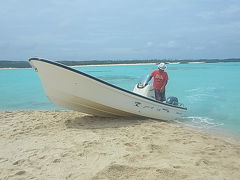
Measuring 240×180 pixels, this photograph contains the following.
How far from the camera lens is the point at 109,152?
15.9 feet

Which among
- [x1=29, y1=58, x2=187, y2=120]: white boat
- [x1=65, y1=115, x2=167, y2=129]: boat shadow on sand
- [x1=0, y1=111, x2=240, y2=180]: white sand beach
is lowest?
[x1=65, y1=115, x2=167, y2=129]: boat shadow on sand

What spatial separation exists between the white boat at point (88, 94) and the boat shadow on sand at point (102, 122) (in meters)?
0.14

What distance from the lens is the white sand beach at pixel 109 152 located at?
4012mm

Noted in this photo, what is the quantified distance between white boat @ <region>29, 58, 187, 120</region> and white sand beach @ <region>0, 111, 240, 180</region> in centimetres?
43

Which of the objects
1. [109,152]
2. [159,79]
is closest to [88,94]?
[159,79]

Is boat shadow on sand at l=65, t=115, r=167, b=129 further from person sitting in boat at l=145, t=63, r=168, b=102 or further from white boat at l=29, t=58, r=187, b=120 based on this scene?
person sitting in boat at l=145, t=63, r=168, b=102

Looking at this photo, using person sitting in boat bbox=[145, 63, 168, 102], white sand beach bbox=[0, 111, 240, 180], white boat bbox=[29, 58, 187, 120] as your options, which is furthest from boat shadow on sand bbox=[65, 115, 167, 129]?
person sitting in boat bbox=[145, 63, 168, 102]

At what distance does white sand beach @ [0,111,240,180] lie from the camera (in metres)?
4.01

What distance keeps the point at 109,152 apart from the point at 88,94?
2.40 meters

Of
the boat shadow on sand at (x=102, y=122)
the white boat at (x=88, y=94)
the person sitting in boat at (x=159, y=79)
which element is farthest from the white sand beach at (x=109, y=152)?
the person sitting in boat at (x=159, y=79)

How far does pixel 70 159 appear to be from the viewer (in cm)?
447

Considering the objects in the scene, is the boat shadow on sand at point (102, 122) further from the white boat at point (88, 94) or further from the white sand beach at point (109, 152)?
the white boat at point (88, 94)

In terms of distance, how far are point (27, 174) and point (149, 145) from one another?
2146 mm

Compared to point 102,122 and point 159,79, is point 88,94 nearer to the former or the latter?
point 102,122
